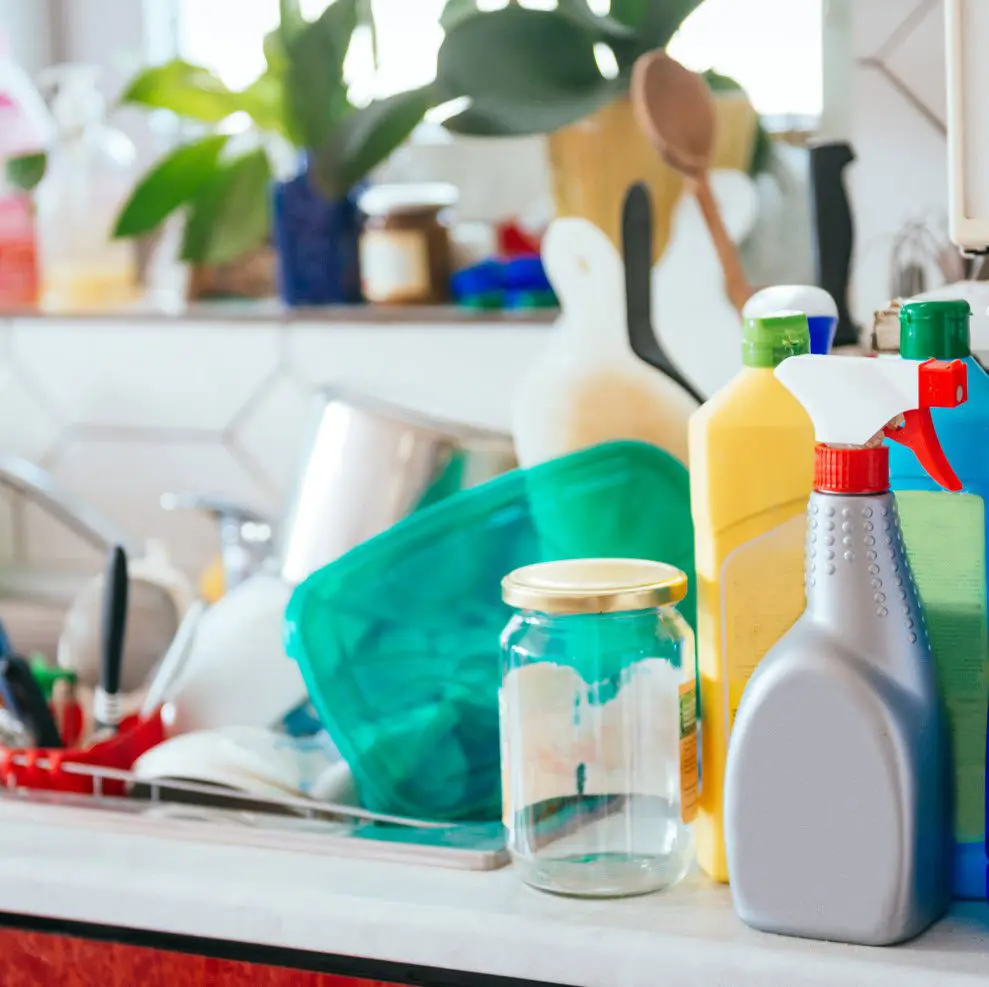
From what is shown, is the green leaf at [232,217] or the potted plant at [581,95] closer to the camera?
the potted plant at [581,95]

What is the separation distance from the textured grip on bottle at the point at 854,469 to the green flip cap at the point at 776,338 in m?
0.07

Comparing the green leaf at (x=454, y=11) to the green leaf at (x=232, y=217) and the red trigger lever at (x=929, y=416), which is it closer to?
the green leaf at (x=232, y=217)

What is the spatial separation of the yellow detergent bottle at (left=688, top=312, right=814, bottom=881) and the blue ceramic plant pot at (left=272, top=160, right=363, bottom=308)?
75cm

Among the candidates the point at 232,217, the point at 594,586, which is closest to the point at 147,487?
the point at 232,217

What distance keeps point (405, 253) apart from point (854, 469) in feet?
2.63

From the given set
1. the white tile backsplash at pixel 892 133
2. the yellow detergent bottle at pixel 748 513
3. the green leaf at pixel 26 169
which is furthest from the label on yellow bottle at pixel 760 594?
the green leaf at pixel 26 169

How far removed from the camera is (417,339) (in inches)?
55.5

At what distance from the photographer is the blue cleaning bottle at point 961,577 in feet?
2.33

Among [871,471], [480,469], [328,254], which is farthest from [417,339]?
[871,471]

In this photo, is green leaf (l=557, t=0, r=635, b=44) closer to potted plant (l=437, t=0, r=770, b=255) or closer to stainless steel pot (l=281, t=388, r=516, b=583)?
potted plant (l=437, t=0, r=770, b=255)

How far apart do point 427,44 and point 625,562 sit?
92 cm

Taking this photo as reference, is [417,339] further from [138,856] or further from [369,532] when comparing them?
[138,856]

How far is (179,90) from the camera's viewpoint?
1.52 meters

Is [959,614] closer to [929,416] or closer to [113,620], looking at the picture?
[929,416]
